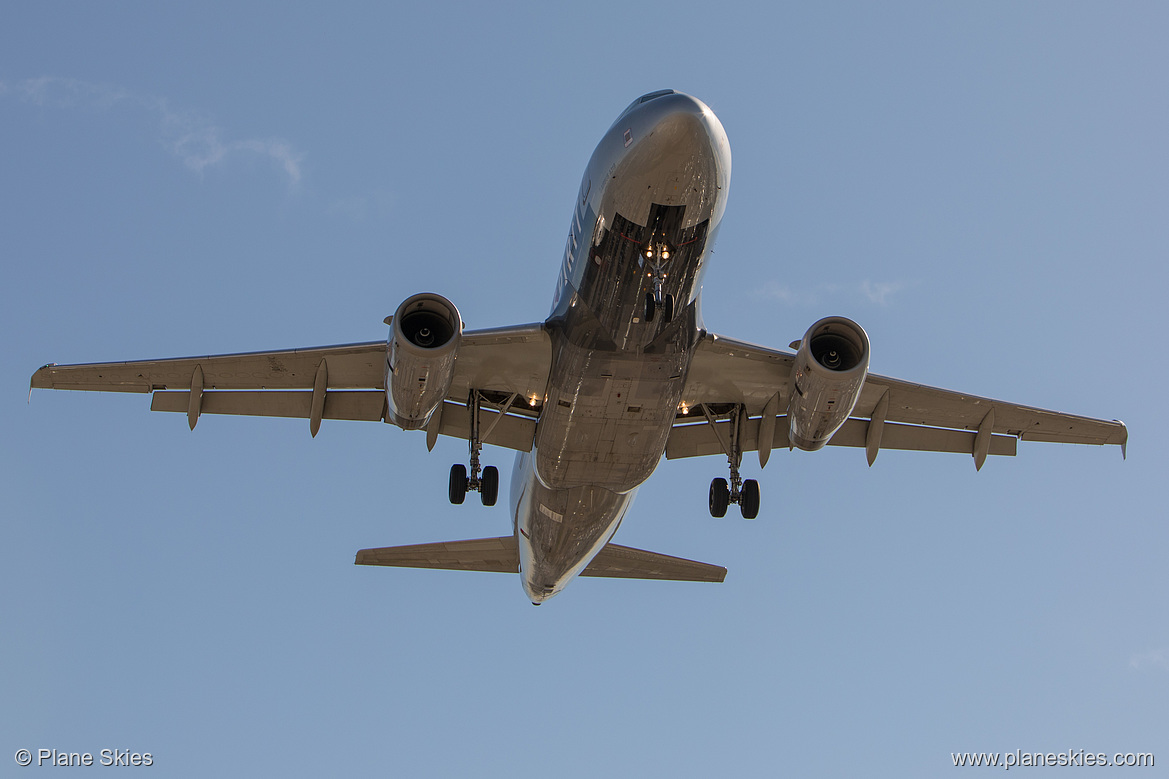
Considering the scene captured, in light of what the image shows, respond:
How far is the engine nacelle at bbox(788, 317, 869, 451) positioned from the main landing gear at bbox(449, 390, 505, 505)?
16.2 feet

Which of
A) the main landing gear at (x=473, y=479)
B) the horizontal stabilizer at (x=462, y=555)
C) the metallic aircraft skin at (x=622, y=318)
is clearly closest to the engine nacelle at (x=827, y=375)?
the metallic aircraft skin at (x=622, y=318)

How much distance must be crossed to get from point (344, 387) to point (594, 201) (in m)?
5.96

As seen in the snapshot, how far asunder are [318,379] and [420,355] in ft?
12.0

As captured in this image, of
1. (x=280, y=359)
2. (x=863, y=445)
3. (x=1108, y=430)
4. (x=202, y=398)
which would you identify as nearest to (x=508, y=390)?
(x=280, y=359)

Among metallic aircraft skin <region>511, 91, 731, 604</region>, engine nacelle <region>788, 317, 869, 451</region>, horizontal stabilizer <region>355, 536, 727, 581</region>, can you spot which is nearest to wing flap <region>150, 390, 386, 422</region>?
metallic aircraft skin <region>511, 91, 731, 604</region>

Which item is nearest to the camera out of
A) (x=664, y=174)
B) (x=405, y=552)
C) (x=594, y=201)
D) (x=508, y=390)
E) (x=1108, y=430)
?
(x=664, y=174)

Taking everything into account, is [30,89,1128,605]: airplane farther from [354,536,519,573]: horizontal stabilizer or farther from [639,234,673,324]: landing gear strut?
[354,536,519,573]: horizontal stabilizer

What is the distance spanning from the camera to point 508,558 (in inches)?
948

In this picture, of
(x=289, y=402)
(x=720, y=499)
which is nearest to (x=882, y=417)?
(x=720, y=499)

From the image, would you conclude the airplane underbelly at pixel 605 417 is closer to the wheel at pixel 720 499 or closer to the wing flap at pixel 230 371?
the wheel at pixel 720 499

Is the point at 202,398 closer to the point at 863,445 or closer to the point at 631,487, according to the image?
the point at 631,487

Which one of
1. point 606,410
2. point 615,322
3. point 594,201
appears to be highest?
point 594,201

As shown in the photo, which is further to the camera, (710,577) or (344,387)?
(710,577)

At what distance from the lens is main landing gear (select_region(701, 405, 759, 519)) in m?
19.6
